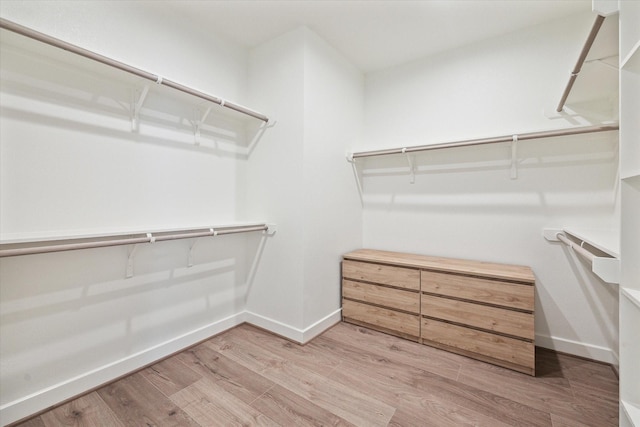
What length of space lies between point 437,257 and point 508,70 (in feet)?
5.41

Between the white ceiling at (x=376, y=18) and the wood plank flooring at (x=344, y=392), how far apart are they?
8.20ft

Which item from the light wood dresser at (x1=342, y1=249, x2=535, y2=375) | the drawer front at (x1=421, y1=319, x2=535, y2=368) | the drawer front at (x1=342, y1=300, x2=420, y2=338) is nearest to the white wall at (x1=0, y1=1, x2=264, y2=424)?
the drawer front at (x1=342, y1=300, x2=420, y2=338)

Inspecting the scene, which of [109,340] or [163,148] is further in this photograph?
[163,148]

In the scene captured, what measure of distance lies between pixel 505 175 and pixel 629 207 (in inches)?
45.5

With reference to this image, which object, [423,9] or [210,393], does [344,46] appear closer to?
[423,9]

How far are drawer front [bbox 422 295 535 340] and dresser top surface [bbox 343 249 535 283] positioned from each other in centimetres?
23

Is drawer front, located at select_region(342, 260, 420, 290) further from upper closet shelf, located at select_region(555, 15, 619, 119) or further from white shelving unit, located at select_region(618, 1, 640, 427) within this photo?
upper closet shelf, located at select_region(555, 15, 619, 119)

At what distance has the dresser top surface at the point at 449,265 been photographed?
1.93 m

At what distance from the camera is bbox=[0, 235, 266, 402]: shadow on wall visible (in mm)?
1438

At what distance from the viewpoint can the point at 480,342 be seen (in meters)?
1.97

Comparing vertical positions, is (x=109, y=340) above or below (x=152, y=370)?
above

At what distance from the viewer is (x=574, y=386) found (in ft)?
5.60

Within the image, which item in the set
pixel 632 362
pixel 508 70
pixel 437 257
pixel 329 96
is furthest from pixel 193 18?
pixel 632 362

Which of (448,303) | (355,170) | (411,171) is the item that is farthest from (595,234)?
(355,170)
